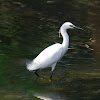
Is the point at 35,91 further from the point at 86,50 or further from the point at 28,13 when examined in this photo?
the point at 28,13

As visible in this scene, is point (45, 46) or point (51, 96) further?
point (45, 46)

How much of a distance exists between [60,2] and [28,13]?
7.79 feet

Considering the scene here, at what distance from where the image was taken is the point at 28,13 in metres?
13.4

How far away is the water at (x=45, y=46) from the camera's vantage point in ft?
23.2

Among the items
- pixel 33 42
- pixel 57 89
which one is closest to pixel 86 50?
pixel 33 42

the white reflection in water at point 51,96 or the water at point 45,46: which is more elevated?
the white reflection in water at point 51,96

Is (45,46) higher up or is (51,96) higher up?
(51,96)

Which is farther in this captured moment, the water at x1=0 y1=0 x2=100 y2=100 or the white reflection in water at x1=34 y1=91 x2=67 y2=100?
the water at x1=0 y1=0 x2=100 y2=100

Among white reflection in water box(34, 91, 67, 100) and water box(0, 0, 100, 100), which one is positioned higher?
white reflection in water box(34, 91, 67, 100)

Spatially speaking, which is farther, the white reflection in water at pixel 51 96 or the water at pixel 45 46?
the water at pixel 45 46

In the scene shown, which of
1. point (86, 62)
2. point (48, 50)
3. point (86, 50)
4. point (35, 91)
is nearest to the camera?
point (35, 91)

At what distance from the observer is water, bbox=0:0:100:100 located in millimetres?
7066

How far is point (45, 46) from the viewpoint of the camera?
9.96 m

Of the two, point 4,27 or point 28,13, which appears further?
point 28,13
